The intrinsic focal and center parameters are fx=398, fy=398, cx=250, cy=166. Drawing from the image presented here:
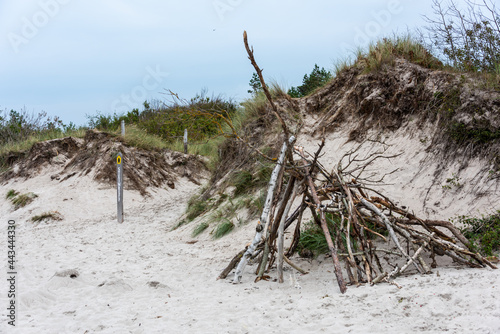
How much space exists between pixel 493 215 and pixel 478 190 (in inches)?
22.7

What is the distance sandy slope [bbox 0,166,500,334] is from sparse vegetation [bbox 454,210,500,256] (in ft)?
1.88

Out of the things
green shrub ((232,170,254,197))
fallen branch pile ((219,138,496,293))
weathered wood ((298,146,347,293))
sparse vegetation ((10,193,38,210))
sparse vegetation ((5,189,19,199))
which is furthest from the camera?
sparse vegetation ((5,189,19,199))

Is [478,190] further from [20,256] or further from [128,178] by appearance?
[128,178]

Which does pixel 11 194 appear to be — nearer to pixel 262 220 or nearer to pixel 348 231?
pixel 262 220

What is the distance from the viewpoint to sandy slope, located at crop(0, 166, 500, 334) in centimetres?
288

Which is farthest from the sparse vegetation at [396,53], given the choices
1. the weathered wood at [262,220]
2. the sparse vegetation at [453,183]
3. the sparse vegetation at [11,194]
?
the sparse vegetation at [11,194]

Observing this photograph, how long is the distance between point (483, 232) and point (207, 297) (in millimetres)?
3077

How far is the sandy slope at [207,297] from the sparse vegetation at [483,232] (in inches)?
22.6

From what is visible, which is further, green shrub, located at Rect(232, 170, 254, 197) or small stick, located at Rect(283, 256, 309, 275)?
green shrub, located at Rect(232, 170, 254, 197)

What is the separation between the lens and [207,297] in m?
3.95

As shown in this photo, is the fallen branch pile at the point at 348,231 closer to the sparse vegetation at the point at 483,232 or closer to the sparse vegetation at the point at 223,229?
the sparse vegetation at the point at 483,232

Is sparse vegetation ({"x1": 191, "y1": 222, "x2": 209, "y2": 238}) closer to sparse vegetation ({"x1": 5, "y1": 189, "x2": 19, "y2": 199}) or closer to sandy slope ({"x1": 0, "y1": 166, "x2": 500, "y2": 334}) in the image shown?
sandy slope ({"x1": 0, "y1": 166, "x2": 500, "y2": 334})

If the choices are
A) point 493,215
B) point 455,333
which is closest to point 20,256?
point 455,333

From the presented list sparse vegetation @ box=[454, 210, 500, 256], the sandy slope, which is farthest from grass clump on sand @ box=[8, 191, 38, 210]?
sparse vegetation @ box=[454, 210, 500, 256]
